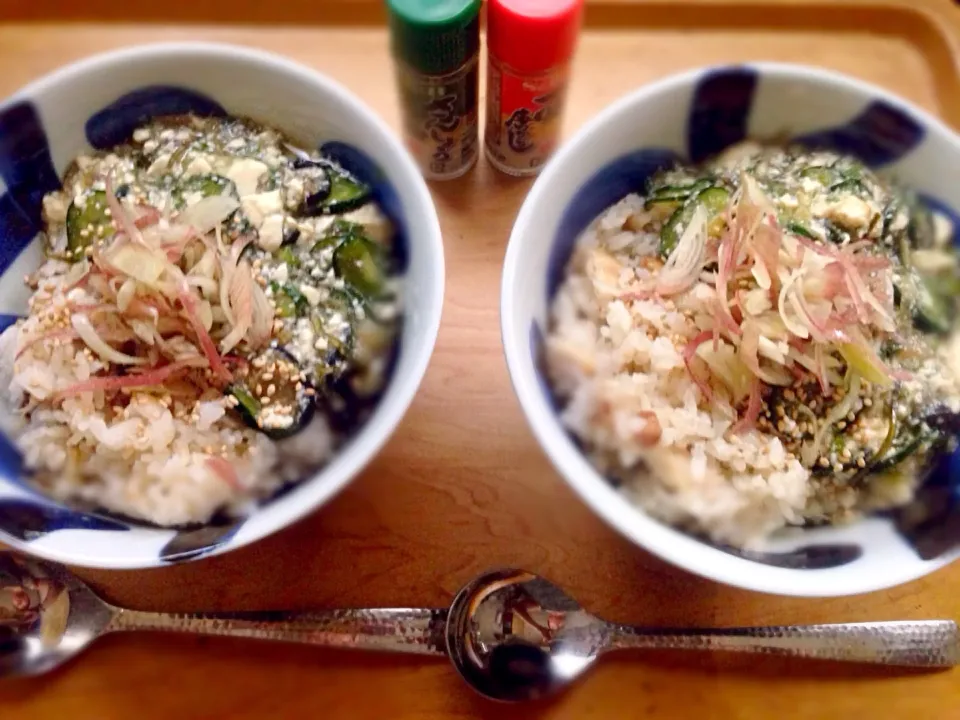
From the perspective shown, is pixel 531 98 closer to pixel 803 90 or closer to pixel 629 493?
pixel 803 90

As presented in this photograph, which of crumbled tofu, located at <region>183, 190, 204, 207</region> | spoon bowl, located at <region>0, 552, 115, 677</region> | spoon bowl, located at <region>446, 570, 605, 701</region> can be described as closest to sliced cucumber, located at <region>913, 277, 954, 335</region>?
spoon bowl, located at <region>446, 570, 605, 701</region>

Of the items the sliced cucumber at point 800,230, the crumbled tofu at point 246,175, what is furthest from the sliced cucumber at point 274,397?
the sliced cucumber at point 800,230

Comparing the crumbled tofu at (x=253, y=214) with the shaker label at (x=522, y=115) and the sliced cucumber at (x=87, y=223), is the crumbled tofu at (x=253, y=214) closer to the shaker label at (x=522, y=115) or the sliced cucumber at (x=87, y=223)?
the sliced cucumber at (x=87, y=223)

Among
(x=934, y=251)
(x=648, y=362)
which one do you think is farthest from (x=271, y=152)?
(x=934, y=251)

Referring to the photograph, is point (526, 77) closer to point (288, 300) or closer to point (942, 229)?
point (288, 300)

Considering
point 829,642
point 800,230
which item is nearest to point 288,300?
point 800,230

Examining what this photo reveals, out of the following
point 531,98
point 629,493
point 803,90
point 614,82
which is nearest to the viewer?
point 629,493

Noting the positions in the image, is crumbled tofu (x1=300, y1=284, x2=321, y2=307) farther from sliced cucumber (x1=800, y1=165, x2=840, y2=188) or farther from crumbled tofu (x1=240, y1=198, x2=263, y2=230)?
sliced cucumber (x1=800, y1=165, x2=840, y2=188)
